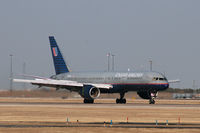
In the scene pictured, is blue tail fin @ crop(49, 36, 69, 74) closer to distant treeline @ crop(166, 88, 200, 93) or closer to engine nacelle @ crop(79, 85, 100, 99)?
engine nacelle @ crop(79, 85, 100, 99)

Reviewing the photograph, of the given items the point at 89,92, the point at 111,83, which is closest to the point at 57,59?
the point at 111,83

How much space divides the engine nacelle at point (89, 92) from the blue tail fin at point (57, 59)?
→ 45.1 ft

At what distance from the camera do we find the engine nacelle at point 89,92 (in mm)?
74375

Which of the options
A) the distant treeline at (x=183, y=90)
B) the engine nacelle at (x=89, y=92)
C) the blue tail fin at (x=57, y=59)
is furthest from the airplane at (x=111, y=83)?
the distant treeline at (x=183, y=90)

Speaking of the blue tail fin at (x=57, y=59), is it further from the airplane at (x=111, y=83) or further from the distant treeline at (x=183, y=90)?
the distant treeline at (x=183, y=90)

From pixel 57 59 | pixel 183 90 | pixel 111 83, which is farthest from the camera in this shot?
pixel 183 90

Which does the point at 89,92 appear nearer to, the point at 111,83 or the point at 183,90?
the point at 111,83

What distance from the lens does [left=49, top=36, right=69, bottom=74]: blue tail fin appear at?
294 feet

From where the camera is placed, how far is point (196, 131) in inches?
1280

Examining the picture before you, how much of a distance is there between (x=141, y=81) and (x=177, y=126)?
39.0 m

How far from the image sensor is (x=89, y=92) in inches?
2928

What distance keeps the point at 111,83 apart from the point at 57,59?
1517 centimetres

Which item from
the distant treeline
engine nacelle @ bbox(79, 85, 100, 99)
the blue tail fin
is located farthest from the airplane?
the distant treeline

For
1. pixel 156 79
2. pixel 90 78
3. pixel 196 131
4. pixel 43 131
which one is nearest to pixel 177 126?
pixel 196 131
